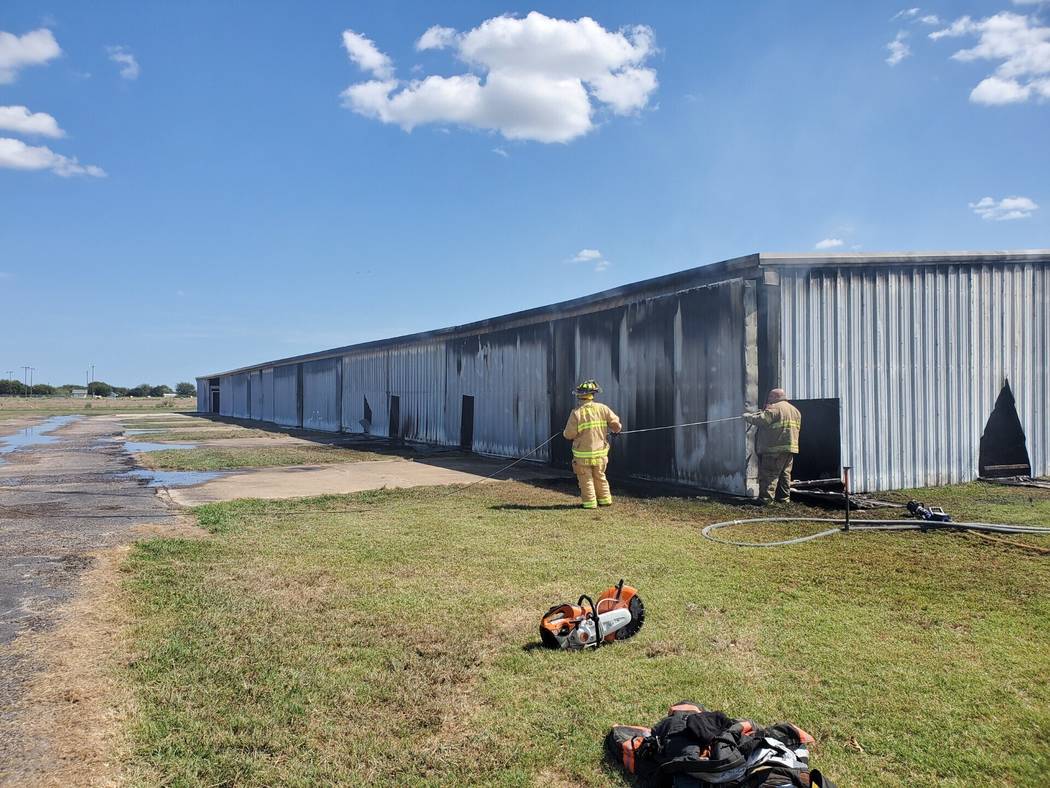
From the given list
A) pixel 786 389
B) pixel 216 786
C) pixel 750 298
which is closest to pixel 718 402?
pixel 786 389

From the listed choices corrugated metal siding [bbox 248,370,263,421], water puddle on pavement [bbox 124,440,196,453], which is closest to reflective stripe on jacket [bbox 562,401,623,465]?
water puddle on pavement [bbox 124,440,196,453]

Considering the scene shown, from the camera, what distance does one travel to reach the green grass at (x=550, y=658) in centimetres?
321

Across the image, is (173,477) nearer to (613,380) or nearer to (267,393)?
(613,380)

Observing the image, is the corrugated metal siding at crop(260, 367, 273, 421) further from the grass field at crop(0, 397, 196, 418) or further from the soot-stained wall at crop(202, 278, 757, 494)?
the soot-stained wall at crop(202, 278, 757, 494)

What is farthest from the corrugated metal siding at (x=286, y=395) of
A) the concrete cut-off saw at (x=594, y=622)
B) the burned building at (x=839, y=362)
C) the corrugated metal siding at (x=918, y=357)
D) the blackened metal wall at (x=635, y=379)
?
the concrete cut-off saw at (x=594, y=622)

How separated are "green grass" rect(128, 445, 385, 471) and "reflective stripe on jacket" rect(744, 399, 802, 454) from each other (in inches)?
499

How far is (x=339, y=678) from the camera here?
4055 millimetres

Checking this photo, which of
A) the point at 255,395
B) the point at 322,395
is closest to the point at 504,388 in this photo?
the point at 322,395

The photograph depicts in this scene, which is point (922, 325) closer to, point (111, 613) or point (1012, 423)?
point (1012, 423)

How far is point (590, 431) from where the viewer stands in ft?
34.8

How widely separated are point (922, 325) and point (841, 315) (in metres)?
2.00

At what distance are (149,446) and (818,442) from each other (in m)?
23.3

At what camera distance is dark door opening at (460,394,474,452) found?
73.2 ft

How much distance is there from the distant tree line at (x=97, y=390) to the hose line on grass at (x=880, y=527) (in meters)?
166
